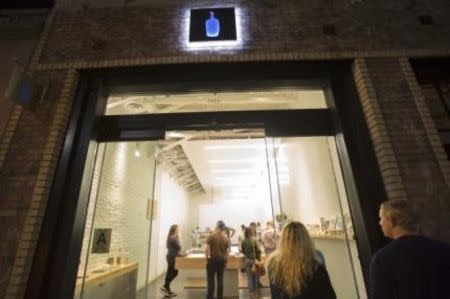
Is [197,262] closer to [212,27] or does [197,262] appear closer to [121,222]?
[121,222]

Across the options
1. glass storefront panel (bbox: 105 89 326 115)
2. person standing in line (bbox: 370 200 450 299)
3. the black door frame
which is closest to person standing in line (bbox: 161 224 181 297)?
glass storefront panel (bbox: 105 89 326 115)

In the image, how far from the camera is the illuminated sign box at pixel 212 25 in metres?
3.18

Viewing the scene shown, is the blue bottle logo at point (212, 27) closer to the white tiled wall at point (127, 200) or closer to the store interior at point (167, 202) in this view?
the store interior at point (167, 202)

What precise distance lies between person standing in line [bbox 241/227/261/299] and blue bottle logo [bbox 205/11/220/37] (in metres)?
5.10

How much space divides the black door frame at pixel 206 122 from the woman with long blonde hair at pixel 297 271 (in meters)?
0.62

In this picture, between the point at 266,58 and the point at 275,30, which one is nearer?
the point at 266,58

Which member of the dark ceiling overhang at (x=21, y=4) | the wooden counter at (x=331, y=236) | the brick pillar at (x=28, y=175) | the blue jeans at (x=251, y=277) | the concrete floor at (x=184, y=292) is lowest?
the concrete floor at (x=184, y=292)

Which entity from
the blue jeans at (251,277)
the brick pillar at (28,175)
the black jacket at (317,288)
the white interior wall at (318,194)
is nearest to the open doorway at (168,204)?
the white interior wall at (318,194)

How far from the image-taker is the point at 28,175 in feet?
8.16

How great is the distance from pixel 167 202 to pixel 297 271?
10.3 meters

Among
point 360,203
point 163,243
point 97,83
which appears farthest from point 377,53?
point 163,243

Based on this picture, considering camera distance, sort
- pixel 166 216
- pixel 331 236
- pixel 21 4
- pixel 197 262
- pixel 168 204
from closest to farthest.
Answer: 1. pixel 21 4
2. pixel 331 236
3. pixel 197 262
4. pixel 166 216
5. pixel 168 204

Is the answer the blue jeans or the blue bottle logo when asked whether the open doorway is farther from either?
the blue bottle logo

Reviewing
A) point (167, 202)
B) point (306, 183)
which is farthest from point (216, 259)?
point (167, 202)
